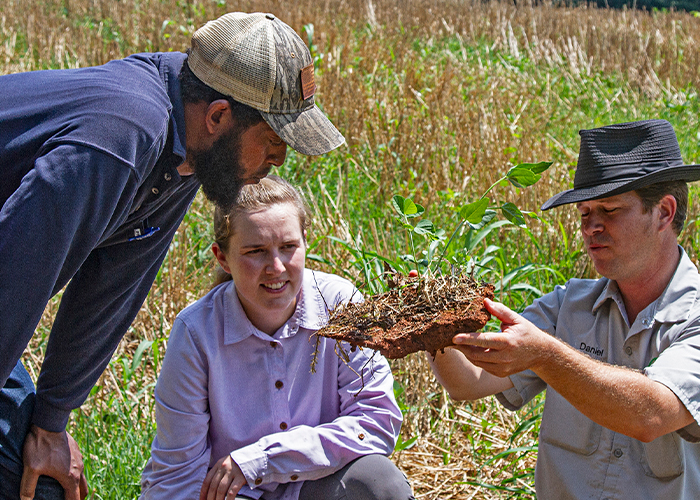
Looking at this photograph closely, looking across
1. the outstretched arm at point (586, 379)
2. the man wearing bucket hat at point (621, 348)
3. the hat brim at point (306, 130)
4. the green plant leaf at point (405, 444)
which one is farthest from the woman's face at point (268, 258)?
the green plant leaf at point (405, 444)

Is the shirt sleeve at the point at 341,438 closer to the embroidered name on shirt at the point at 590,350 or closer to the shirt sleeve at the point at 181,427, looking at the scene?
the shirt sleeve at the point at 181,427

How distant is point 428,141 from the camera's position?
508cm

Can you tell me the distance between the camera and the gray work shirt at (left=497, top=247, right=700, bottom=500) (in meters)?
1.84

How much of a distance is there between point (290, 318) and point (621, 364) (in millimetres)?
1109

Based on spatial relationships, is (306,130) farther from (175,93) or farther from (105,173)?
(105,173)

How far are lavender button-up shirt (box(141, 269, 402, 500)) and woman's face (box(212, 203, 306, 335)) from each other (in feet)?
0.28

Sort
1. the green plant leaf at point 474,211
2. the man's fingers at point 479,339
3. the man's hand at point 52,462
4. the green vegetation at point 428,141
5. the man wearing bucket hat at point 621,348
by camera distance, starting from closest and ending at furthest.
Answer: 1. the man's fingers at point 479,339
2. the man wearing bucket hat at point 621,348
3. the green plant leaf at point 474,211
4. the man's hand at point 52,462
5. the green vegetation at point 428,141

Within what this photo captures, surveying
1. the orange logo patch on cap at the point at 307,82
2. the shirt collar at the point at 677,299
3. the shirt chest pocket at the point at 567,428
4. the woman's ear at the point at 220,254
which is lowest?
the shirt chest pocket at the point at 567,428

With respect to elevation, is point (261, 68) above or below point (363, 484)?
above

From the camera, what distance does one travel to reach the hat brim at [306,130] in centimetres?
183

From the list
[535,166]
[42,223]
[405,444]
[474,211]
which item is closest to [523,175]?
[535,166]

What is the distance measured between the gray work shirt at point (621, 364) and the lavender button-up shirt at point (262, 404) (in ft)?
1.68

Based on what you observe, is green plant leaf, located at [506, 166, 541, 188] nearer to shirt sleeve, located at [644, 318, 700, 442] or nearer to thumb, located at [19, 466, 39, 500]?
shirt sleeve, located at [644, 318, 700, 442]

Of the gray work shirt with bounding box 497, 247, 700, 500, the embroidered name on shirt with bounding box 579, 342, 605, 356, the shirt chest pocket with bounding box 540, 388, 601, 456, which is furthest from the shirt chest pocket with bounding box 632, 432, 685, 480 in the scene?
the embroidered name on shirt with bounding box 579, 342, 605, 356
